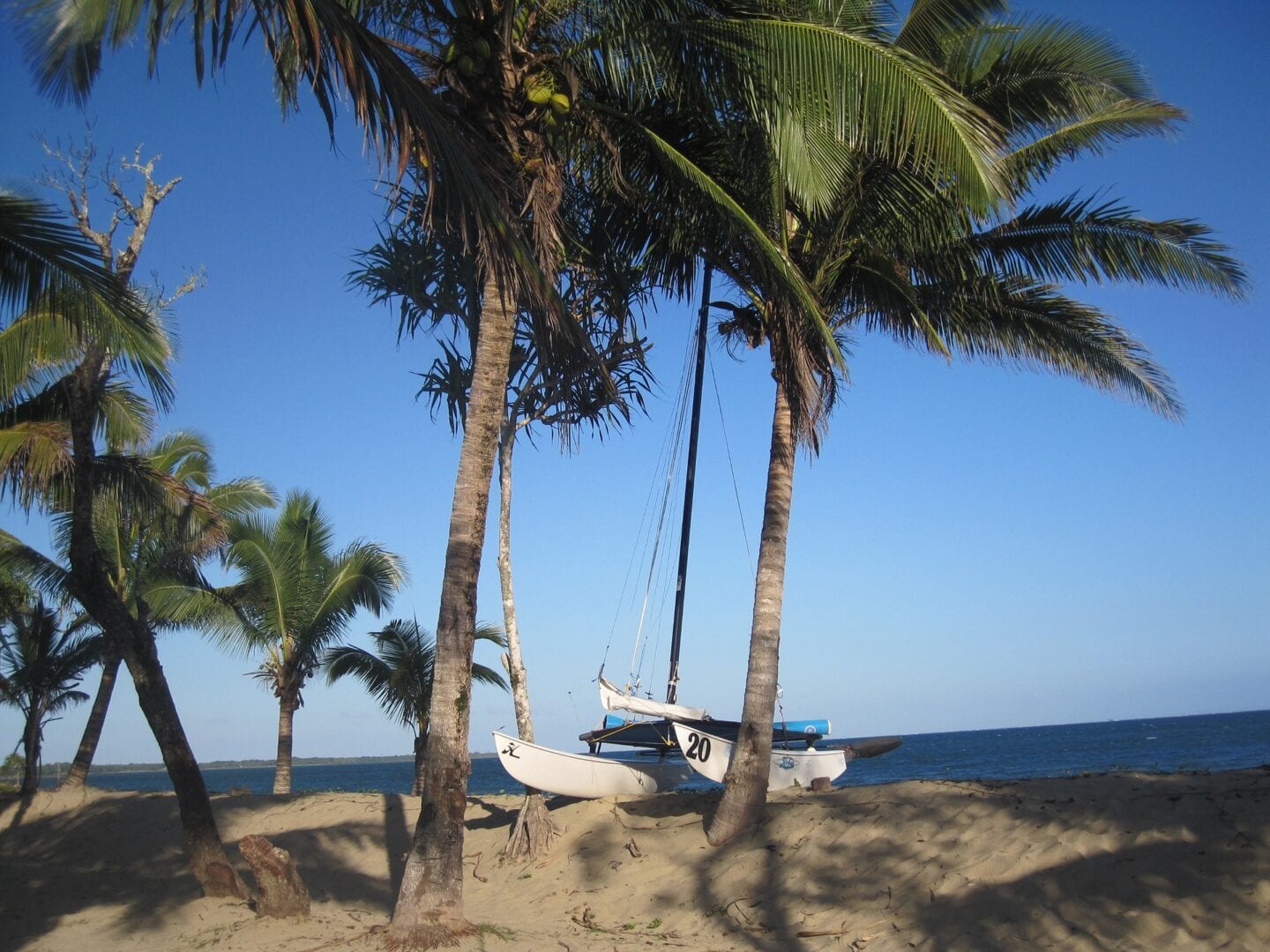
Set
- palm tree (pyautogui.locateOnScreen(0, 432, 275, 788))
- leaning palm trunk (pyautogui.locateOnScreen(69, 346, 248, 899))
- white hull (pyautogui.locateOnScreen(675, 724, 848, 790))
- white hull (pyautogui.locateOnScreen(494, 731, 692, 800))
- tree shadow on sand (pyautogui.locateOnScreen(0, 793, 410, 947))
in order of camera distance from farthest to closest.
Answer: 1. palm tree (pyautogui.locateOnScreen(0, 432, 275, 788))
2. white hull (pyautogui.locateOnScreen(494, 731, 692, 800))
3. white hull (pyautogui.locateOnScreen(675, 724, 848, 790))
4. tree shadow on sand (pyautogui.locateOnScreen(0, 793, 410, 947))
5. leaning palm trunk (pyautogui.locateOnScreen(69, 346, 248, 899))

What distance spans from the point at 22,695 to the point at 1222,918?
69.2 ft


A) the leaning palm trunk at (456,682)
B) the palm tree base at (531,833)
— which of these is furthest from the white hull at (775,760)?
the leaning palm trunk at (456,682)

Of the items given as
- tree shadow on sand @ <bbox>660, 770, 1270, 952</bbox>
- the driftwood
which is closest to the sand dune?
tree shadow on sand @ <bbox>660, 770, 1270, 952</bbox>

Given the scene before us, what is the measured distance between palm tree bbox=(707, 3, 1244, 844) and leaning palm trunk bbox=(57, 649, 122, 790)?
12.7m

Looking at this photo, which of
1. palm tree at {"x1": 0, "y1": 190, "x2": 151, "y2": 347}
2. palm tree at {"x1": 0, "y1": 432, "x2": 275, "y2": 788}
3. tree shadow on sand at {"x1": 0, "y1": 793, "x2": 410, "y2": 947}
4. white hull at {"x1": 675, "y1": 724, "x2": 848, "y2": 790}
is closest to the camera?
palm tree at {"x1": 0, "y1": 190, "x2": 151, "y2": 347}

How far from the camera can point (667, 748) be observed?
1315 centimetres

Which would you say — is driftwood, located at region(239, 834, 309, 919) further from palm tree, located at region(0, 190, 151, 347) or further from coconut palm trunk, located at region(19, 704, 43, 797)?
coconut palm trunk, located at region(19, 704, 43, 797)

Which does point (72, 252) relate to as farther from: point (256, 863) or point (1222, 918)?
point (1222, 918)

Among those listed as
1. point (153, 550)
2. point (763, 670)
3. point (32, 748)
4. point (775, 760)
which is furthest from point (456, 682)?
point (32, 748)

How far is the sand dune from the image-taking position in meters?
7.54

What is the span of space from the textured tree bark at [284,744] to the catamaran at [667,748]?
28.6 feet

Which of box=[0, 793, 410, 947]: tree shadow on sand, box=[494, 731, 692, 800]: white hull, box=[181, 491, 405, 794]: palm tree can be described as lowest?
box=[0, 793, 410, 947]: tree shadow on sand

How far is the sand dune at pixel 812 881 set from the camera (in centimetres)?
754

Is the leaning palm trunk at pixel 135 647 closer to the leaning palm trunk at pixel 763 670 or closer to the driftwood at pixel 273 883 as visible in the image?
the driftwood at pixel 273 883
